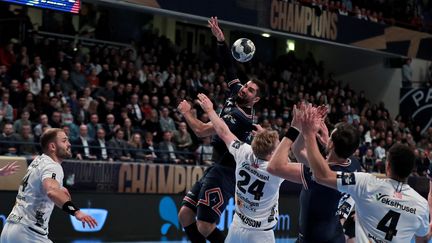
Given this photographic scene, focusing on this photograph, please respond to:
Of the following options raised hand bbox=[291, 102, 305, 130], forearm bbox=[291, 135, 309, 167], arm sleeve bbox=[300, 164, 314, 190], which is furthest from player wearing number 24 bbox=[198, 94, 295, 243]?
raised hand bbox=[291, 102, 305, 130]

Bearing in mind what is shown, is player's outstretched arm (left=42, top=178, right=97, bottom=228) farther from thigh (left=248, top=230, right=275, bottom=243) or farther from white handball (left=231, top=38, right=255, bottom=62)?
white handball (left=231, top=38, right=255, bottom=62)

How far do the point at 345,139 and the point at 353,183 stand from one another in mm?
605

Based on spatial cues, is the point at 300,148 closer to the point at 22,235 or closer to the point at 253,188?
the point at 253,188

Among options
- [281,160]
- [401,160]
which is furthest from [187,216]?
[401,160]

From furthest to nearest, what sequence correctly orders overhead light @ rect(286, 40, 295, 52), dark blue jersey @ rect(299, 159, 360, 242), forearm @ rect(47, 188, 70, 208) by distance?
overhead light @ rect(286, 40, 295, 52), dark blue jersey @ rect(299, 159, 360, 242), forearm @ rect(47, 188, 70, 208)

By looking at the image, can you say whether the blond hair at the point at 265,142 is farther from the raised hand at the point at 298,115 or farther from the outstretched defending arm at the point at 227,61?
the outstretched defending arm at the point at 227,61

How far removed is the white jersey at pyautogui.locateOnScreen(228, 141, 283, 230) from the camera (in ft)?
25.4

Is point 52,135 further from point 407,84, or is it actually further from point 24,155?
point 407,84

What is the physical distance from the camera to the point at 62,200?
22.0 feet

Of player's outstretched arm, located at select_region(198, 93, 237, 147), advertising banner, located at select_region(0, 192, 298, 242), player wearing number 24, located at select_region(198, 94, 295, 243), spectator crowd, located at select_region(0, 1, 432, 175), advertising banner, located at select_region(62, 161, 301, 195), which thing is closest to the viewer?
player's outstretched arm, located at select_region(198, 93, 237, 147)

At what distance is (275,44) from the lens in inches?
1273

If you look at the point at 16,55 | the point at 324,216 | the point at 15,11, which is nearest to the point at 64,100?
the point at 16,55

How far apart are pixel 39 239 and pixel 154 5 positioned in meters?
14.0

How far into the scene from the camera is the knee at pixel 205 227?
9.05 metres
